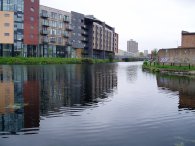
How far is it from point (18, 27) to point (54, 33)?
906 inches

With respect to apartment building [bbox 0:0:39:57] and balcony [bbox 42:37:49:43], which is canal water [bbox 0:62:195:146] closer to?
apartment building [bbox 0:0:39:57]

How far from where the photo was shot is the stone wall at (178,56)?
2467 inches

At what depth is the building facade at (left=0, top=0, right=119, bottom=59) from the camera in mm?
107625

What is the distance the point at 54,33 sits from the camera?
12950cm

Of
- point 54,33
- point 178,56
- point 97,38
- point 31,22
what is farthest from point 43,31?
point 178,56

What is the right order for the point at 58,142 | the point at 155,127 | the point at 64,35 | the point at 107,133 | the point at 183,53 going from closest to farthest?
the point at 58,142 → the point at 107,133 → the point at 155,127 → the point at 183,53 → the point at 64,35

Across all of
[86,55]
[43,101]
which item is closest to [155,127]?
[43,101]

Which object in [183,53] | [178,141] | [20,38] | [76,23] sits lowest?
[178,141]

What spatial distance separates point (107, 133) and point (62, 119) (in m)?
3.66

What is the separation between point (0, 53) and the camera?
105m

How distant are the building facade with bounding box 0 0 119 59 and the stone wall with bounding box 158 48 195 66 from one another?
5942 centimetres

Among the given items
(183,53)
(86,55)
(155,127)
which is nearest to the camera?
(155,127)

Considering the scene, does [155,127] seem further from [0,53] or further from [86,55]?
[86,55]

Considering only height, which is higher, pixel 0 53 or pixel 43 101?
pixel 0 53
